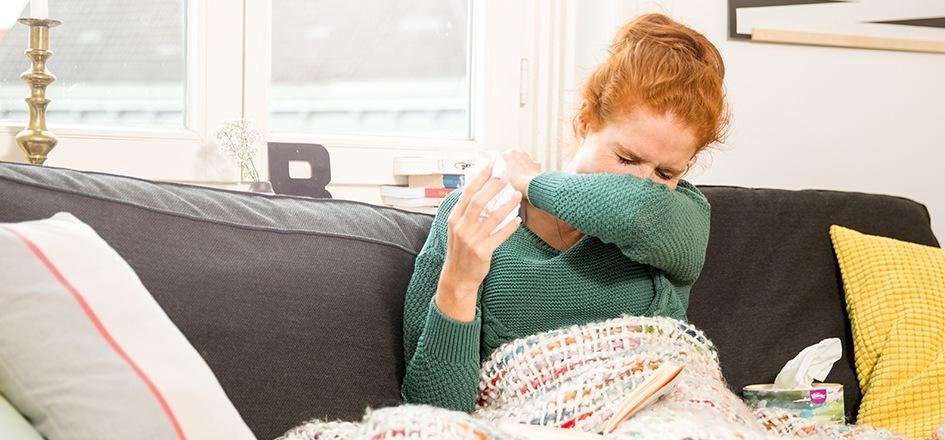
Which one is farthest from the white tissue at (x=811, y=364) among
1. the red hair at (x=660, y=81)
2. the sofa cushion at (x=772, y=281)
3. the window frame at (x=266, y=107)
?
the window frame at (x=266, y=107)

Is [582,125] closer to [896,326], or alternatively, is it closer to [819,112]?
[896,326]

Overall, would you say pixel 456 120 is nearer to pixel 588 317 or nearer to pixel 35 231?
pixel 588 317

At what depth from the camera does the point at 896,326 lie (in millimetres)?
1877

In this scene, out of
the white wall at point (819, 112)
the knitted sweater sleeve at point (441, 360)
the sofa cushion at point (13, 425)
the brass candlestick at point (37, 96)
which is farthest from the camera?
the white wall at point (819, 112)

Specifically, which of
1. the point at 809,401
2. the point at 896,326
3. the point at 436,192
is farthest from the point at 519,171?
the point at 436,192

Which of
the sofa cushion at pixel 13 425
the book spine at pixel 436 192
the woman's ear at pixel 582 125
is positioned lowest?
the sofa cushion at pixel 13 425

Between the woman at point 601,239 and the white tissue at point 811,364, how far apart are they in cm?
38

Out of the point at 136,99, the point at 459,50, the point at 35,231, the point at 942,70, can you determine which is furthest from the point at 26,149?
the point at 942,70

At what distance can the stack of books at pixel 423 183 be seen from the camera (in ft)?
8.05

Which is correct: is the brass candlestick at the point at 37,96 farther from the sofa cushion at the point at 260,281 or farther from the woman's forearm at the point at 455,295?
the woman's forearm at the point at 455,295

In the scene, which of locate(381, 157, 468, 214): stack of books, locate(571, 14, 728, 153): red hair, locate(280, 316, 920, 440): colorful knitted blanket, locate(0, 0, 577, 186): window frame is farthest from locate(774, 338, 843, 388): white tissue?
locate(0, 0, 577, 186): window frame

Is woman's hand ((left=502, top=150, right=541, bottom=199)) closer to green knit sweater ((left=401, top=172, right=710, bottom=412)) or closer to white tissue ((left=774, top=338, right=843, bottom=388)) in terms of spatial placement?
green knit sweater ((left=401, top=172, right=710, bottom=412))

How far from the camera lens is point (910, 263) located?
6.40 ft

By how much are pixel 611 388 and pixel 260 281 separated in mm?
466
